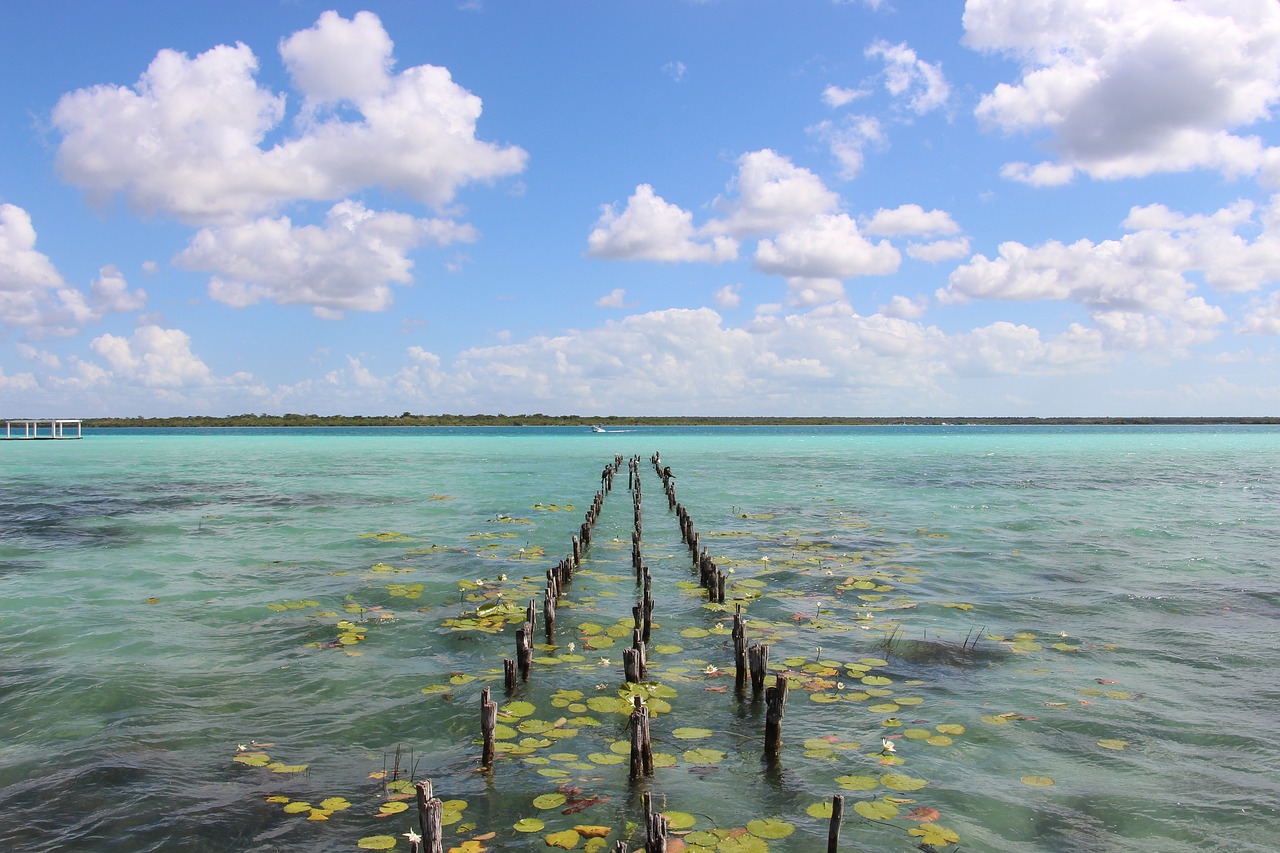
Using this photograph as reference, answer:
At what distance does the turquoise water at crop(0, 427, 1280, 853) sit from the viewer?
26.2 ft

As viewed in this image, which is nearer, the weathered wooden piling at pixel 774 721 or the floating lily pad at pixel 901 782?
the floating lily pad at pixel 901 782

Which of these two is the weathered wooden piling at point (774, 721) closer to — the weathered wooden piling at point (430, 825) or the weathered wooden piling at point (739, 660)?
the weathered wooden piling at point (739, 660)

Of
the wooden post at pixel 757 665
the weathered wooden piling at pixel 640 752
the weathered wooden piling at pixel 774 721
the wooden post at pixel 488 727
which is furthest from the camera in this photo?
the wooden post at pixel 757 665

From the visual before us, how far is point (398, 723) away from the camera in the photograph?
1020 centimetres

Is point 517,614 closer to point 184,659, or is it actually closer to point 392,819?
point 184,659

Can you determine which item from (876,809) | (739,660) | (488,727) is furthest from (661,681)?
(876,809)

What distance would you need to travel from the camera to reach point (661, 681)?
11.6 m

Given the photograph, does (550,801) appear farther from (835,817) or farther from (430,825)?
(835,817)

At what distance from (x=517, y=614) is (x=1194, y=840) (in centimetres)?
1103

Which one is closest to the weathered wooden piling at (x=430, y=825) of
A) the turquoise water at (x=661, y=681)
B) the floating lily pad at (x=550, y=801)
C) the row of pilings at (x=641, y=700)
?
the row of pilings at (x=641, y=700)

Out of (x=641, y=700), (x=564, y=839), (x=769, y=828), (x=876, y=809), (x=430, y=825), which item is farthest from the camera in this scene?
(x=641, y=700)

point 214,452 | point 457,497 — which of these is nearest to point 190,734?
point 457,497

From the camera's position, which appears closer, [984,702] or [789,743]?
[789,743]

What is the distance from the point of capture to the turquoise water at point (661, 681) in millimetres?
7992
